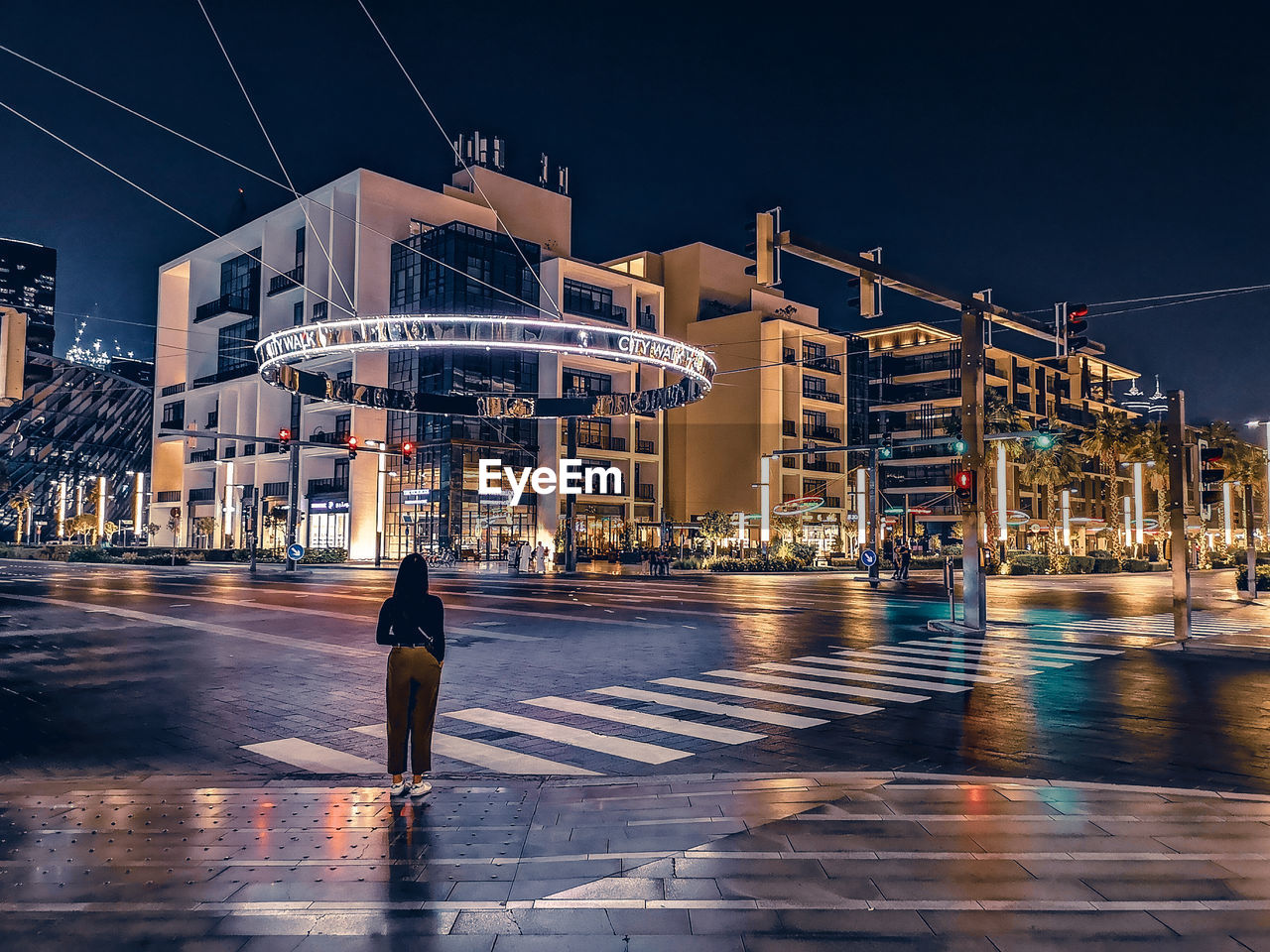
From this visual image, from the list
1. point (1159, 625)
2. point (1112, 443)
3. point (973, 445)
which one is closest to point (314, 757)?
point (973, 445)

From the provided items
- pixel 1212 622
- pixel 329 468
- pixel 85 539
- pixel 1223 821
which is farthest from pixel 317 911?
pixel 85 539

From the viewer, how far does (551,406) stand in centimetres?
3516

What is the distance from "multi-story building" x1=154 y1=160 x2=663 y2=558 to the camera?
58875 mm

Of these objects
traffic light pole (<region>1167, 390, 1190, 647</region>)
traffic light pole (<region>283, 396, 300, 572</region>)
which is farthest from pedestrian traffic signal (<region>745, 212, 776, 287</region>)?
traffic light pole (<region>283, 396, 300, 572</region>)

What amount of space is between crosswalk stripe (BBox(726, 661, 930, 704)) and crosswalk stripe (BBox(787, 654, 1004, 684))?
3.02 feet

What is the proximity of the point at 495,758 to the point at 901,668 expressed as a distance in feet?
25.0

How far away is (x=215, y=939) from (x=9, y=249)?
33.7 ft

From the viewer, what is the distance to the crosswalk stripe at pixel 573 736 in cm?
802

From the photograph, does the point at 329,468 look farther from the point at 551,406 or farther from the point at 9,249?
the point at 9,249

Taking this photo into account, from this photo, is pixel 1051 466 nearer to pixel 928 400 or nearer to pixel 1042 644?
pixel 928 400

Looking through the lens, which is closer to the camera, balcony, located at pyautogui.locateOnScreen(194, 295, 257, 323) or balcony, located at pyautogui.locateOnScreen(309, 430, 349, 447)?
balcony, located at pyautogui.locateOnScreen(309, 430, 349, 447)

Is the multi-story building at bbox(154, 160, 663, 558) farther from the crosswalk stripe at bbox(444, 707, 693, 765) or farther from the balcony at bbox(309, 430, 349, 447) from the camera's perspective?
the crosswalk stripe at bbox(444, 707, 693, 765)

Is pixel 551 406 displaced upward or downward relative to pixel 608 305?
downward

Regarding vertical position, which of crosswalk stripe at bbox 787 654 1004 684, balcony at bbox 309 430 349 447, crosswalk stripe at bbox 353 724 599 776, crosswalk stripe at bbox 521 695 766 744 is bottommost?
crosswalk stripe at bbox 787 654 1004 684
